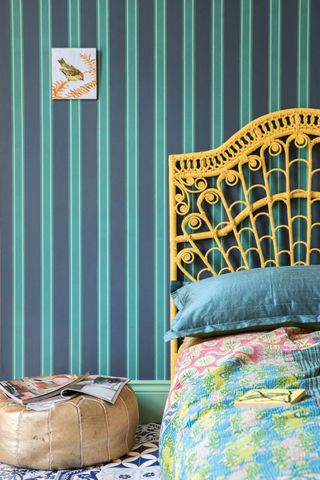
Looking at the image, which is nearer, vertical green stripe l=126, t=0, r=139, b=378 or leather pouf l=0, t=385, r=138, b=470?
leather pouf l=0, t=385, r=138, b=470

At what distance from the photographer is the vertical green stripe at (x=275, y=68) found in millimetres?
2885

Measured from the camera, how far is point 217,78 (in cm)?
291

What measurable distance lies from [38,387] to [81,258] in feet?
2.14

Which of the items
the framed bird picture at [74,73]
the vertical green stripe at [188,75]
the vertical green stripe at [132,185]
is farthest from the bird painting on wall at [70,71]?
the vertical green stripe at [188,75]

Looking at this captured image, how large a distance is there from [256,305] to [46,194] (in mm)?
1150

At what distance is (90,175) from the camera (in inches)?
116

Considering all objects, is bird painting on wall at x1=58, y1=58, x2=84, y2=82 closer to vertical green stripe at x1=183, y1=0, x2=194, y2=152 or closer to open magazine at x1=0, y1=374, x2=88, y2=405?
vertical green stripe at x1=183, y1=0, x2=194, y2=152

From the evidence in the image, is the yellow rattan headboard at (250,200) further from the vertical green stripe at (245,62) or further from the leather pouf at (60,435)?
the leather pouf at (60,435)

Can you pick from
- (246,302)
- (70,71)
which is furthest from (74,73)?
(246,302)

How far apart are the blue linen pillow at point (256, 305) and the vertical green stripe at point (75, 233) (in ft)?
2.12

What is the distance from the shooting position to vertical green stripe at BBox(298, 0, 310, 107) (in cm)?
289

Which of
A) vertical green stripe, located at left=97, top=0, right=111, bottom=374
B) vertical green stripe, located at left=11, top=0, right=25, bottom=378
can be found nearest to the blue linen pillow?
vertical green stripe, located at left=97, top=0, right=111, bottom=374

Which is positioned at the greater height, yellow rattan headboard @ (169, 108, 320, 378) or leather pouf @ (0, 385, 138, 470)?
yellow rattan headboard @ (169, 108, 320, 378)

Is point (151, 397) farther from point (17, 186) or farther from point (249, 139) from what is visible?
point (249, 139)
